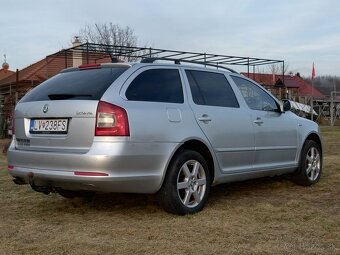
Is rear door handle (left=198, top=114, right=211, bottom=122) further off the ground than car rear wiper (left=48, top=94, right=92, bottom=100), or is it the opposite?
car rear wiper (left=48, top=94, right=92, bottom=100)

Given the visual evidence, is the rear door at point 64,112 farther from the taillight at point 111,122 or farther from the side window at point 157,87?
the side window at point 157,87

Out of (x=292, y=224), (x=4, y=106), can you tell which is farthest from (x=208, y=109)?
(x=4, y=106)

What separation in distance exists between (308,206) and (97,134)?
258 centimetres

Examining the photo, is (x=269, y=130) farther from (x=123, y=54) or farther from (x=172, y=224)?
(x=123, y=54)

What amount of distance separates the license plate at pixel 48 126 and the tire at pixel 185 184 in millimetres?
1114

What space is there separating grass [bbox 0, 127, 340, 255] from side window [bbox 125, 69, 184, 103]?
1207 millimetres

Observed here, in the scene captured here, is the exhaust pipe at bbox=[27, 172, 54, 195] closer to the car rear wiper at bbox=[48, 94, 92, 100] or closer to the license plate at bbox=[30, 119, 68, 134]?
the license plate at bbox=[30, 119, 68, 134]

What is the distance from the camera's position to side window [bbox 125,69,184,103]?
4855 mm

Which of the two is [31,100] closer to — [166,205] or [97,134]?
Answer: [97,134]

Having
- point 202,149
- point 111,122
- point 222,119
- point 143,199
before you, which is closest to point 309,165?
point 222,119

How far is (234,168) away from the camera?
5766 millimetres

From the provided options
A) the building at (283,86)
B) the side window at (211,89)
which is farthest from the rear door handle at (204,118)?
the building at (283,86)

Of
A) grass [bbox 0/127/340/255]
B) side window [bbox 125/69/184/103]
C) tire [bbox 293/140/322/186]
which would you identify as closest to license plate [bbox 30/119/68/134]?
side window [bbox 125/69/184/103]

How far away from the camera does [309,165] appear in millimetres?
7109
